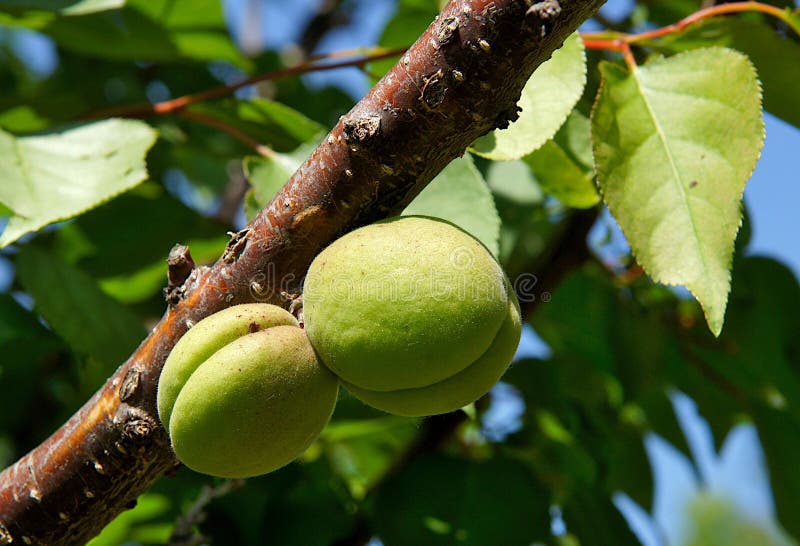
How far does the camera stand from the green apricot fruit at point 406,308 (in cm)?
86

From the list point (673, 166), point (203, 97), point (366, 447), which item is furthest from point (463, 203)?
point (366, 447)

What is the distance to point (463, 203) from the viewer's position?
127 cm

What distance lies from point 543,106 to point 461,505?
887mm

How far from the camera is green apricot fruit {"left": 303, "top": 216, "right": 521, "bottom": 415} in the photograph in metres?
0.86

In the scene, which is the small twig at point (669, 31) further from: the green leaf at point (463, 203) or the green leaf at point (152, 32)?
the green leaf at point (152, 32)

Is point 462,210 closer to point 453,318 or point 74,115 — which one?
point 453,318

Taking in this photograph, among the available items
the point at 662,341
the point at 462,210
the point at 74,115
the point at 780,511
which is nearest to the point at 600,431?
the point at 662,341

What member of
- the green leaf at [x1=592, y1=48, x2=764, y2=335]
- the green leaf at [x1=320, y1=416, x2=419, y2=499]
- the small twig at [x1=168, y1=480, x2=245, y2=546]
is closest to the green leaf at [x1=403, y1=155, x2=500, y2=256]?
the green leaf at [x1=592, y1=48, x2=764, y2=335]

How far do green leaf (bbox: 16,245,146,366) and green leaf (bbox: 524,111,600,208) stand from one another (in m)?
0.79

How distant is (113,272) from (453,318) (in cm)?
132

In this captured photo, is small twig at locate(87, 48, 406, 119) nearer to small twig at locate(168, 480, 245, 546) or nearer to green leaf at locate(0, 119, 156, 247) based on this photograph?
green leaf at locate(0, 119, 156, 247)

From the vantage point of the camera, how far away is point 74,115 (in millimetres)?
1811

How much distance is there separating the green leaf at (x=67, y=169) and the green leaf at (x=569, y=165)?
2.15ft

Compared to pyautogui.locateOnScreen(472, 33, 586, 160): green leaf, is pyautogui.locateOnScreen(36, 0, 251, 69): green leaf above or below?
above
